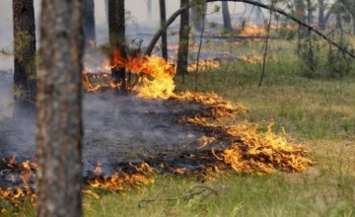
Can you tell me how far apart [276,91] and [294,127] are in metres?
4.66

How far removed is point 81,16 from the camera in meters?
3.15

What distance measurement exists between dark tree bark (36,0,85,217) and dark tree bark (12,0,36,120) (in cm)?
615

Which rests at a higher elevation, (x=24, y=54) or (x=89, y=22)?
(x=89, y=22)

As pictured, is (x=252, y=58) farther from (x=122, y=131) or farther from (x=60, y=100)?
(x=60, y=100)

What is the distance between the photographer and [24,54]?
32.1 feet

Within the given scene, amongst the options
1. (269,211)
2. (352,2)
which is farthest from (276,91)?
(269,211)

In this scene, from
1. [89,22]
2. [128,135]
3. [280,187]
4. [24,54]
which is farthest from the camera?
[89,22]

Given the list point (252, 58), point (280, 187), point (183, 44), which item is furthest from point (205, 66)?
point (280, 187)

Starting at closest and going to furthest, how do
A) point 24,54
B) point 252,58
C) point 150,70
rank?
point 24,54, point 150,70, point 252,58

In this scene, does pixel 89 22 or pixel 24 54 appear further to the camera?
pixel 89 22

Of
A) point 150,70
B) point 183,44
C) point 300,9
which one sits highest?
point 300,9

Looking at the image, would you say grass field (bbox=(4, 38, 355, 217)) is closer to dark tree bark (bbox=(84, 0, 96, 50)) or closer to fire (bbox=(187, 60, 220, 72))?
fire (bbox=(187, 60, 220, 72))

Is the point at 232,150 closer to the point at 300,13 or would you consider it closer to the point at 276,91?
the point at 276,91

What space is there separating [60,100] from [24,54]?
701 centimetres
